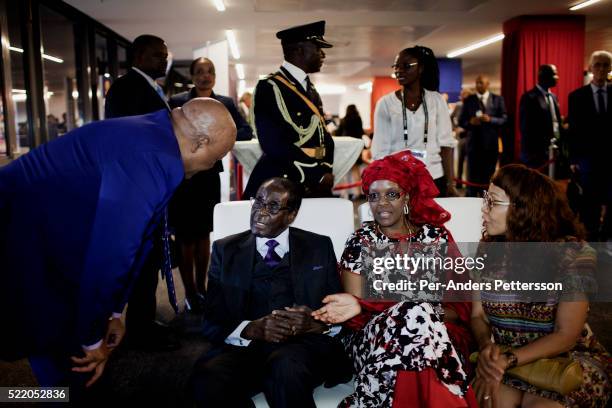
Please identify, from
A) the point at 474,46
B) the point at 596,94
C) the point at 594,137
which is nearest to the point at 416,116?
the point at 594,137

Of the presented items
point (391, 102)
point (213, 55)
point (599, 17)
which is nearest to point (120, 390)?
point (391, 102)

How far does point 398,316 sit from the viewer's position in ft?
6.24

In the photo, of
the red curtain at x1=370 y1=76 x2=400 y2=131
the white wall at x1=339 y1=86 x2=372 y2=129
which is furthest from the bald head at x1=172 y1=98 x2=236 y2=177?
the white wall at x1=339 y1=86 x2=372 y2=129

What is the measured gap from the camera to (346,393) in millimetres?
2035

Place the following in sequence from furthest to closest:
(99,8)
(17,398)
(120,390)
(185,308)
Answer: (99,8) < (185,308) < (120,390) < (17,398)

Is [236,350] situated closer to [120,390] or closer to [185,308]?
[120,390]

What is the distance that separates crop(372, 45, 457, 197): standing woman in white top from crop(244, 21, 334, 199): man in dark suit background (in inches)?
26.8

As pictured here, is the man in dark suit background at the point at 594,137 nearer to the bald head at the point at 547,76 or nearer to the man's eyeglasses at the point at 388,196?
the bald head at the point at 547,76

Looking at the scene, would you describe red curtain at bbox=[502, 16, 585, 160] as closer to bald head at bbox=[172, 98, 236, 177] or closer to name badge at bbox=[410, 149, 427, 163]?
name badge at bbox=[410, 149, 427, 163]

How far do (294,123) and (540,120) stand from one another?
4.35 m

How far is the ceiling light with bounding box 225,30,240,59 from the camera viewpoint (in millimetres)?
10442

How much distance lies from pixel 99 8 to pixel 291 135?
6250 millimetres

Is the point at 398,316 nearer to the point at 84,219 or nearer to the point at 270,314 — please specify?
the point at 270,314

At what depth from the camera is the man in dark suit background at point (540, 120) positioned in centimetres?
622
